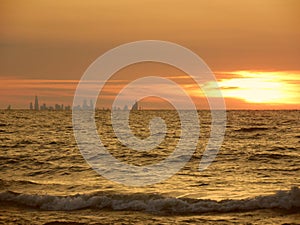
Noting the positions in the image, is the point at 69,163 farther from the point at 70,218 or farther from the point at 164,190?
the point at 70,218

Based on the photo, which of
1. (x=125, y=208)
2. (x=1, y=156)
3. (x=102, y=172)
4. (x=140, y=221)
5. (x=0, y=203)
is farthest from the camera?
(x=1, y=156)

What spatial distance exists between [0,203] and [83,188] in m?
4.24

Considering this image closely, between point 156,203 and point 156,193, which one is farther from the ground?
point 156,193

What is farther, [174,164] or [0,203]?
[174,164]

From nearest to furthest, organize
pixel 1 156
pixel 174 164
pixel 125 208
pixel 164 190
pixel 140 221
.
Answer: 1. pixel 140 221
2. pixel 125 208
3. pixel 164 190
4. pixel 174 164
5. pixel 1 156

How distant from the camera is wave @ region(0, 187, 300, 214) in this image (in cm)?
1817

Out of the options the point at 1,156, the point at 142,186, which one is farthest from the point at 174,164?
the point at 1,156

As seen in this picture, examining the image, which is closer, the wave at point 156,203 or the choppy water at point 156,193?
the choppy water at point 156,193

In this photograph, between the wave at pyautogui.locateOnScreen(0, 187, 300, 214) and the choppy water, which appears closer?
the choppy water

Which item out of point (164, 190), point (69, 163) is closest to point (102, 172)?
point (69, 163)

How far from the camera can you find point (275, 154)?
3503cm

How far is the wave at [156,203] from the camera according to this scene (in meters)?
18.2

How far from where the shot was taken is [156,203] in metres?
18.8

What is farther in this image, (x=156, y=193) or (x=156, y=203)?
(x=156, y=193)
